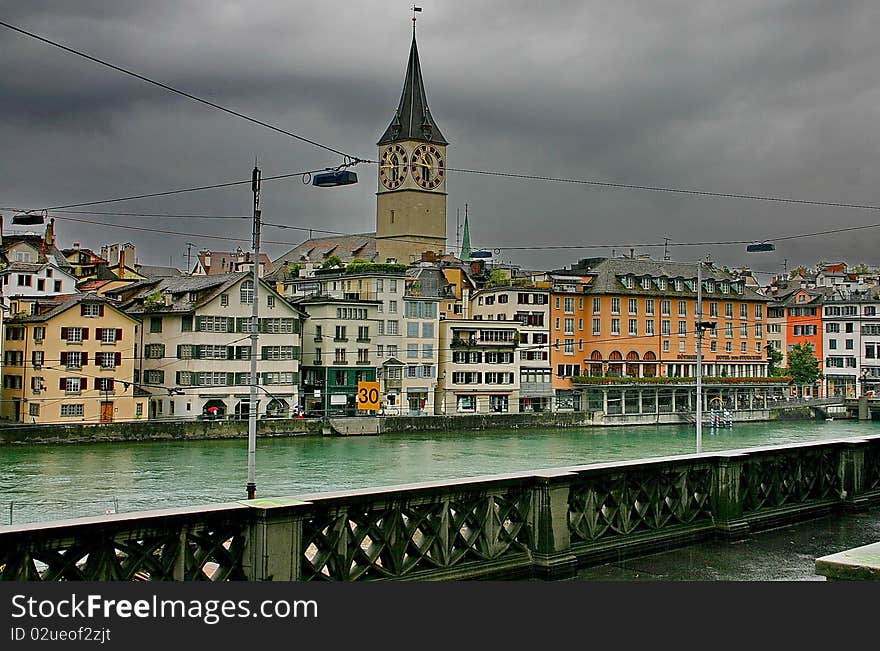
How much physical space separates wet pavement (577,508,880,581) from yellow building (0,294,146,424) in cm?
4993

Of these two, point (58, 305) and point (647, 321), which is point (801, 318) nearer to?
point (647, 321)

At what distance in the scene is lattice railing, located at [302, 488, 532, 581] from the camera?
23.3ft

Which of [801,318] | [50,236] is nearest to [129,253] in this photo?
[50,236]

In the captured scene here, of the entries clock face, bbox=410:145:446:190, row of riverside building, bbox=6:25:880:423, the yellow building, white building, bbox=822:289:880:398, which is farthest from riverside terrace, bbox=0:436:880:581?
clock face, bbox=410:145:446:190

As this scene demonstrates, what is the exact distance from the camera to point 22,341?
56406mm

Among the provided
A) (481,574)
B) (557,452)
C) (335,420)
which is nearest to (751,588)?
(481,574)

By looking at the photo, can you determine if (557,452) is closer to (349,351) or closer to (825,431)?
(349,351)

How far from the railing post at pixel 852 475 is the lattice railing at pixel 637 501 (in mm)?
2062

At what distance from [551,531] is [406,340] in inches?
2462

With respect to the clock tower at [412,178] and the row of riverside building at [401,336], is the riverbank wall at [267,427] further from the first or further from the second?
the clock tower at [412,178]

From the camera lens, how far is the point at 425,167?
117500 millimetres

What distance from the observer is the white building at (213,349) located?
2424 inches

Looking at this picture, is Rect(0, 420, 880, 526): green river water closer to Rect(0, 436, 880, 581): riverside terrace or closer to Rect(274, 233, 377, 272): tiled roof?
Rect(0, 436, 880, 581): riverside terrace

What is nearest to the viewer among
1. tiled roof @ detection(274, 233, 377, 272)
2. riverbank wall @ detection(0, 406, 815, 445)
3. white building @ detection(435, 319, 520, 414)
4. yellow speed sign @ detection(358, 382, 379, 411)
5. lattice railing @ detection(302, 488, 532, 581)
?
lattice railing @ detection(302, 488, 532, 581)
